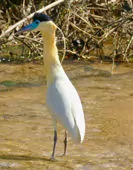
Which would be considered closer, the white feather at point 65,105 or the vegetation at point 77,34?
the white feather at point 65,105

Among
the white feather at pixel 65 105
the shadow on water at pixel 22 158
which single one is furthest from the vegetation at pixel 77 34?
the shadow on water at pixel 22 158

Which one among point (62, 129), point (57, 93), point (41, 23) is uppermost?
point (41, 23)

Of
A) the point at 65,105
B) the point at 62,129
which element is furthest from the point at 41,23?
the point at 62,129

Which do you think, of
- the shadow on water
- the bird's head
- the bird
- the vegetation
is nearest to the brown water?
the shadow on water

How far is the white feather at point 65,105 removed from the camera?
5684mm

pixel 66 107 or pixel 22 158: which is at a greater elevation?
pixel 66 107

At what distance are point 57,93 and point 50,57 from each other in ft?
1.34

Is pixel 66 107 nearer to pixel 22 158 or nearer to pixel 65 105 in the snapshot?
pixel 65 105

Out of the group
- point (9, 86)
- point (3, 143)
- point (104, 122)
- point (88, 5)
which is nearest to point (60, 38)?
point (88, 5)

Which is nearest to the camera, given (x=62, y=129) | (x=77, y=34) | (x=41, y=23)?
(x=41, y=23)

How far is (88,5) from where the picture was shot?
11562mm

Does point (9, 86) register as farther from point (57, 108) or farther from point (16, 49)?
point (57, 108)

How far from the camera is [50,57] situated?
604cm

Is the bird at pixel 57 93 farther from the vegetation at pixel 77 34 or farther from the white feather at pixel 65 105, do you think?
the vegetation at pixel 77 34
